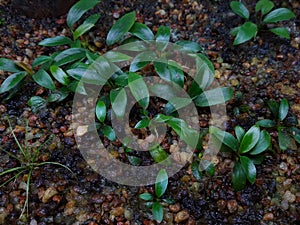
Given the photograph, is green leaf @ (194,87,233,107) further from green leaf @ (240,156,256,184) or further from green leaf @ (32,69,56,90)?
green leaf @ (32,69,56,90)

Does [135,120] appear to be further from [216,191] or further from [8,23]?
[8,23]

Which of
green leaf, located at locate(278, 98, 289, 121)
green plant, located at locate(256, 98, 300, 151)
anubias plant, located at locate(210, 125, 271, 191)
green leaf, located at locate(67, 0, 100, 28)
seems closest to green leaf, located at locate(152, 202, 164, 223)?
anubias plant, located at locate(210, 125, 271, 191)

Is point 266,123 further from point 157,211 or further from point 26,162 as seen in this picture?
point 26,162

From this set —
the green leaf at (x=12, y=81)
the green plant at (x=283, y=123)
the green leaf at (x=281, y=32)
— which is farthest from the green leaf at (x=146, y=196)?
the green leaf at (x=281, y=32)

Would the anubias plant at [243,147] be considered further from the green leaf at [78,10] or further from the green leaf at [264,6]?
the green leaf at [78,10]

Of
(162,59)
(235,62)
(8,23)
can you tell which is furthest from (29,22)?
(235,62)

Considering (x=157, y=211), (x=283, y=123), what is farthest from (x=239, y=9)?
(x=157, y=211)
